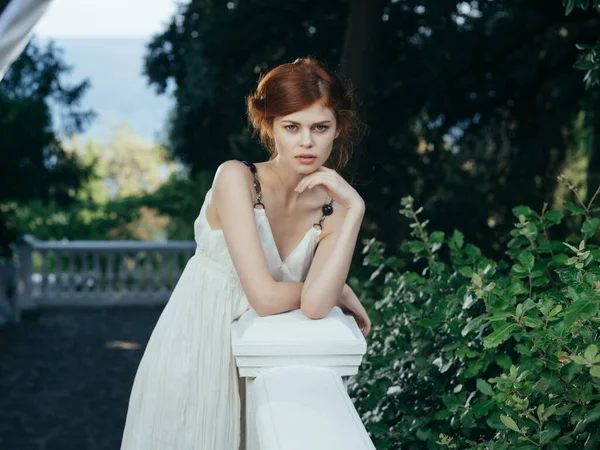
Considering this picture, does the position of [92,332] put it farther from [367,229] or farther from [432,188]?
[432,188]

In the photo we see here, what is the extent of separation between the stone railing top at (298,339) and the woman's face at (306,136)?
47 centimetres

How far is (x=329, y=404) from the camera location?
5.37ft

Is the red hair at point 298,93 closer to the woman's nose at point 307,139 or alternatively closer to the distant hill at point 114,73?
the woman's nose at point 307,139

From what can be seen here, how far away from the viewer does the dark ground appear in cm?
541

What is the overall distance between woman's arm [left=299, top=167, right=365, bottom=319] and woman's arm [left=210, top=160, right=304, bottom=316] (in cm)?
6

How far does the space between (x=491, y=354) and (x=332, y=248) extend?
684 millimetres

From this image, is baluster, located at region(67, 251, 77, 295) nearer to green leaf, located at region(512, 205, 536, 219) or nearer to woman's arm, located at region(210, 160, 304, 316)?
green leaf, located at region(512, 205, 536, 219)

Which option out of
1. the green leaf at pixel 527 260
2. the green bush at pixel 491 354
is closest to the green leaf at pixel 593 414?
the green bush at pixel 491 354

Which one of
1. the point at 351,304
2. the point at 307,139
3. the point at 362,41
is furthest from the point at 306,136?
the point at 362,41

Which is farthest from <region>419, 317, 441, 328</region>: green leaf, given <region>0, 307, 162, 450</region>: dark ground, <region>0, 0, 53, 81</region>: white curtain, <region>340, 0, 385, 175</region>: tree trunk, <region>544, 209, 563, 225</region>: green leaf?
<region>340, 0, 385, 175</region>: tree trunk

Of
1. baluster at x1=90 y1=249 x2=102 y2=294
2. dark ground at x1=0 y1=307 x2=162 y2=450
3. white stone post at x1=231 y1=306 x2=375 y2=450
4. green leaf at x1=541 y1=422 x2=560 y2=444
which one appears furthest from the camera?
baluster at x1=90 y1=249 x2=102 y2=294

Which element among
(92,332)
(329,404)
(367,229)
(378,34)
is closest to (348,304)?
(329,404)

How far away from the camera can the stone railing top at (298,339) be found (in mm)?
1802

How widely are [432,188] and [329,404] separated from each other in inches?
261
